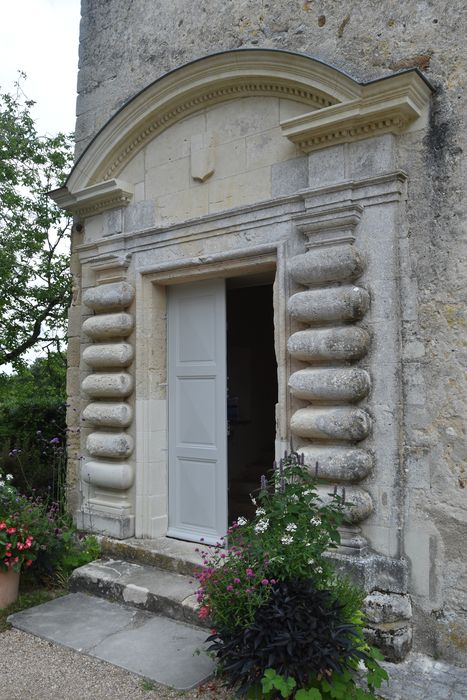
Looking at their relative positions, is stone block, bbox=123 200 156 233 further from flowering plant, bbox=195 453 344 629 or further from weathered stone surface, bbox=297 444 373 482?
flowering plant, bbox=195 453 344 629

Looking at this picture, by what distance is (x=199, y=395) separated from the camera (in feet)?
15.6

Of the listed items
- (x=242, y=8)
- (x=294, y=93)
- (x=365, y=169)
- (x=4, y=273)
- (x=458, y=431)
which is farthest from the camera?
(x=4, y=273)

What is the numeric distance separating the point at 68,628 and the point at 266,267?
2.84 meters

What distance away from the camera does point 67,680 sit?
3.24m

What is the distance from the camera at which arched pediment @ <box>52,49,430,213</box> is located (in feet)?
11.7

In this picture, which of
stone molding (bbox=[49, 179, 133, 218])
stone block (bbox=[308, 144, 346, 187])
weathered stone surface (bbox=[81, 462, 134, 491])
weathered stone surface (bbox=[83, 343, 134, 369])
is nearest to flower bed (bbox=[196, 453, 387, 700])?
weathered stone surface (bbox=[81, 462, 134, 491])

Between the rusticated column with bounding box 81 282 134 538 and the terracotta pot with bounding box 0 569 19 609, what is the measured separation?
0.84 meters

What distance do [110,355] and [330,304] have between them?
2.14 metres

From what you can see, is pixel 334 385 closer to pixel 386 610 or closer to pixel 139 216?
pixel 386 610

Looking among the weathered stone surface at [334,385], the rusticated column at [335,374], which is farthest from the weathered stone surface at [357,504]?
the weathered stone surface at [334,385]

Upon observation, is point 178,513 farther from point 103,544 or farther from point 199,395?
point 199,395

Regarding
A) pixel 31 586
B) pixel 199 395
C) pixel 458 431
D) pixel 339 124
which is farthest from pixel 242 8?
pixel 31 586

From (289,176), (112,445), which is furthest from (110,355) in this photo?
(289,176)

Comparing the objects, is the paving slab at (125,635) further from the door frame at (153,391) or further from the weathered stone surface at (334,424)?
the weathered stone surface at (334,424)
